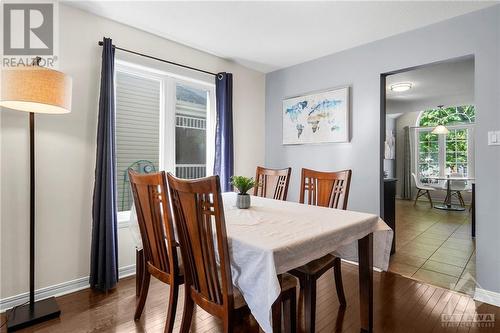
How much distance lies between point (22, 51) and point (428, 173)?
8.22 m

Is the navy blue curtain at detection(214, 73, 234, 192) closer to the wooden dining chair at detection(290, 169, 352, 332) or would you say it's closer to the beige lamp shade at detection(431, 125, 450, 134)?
the wooden dining chair at detection(290, 169, 352, 332)

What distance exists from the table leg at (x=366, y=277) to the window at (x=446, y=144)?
644cm

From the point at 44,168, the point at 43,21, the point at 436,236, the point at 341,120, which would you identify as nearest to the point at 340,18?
the point at 341,120

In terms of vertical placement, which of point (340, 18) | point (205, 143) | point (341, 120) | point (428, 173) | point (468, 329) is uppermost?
point (340, 18)

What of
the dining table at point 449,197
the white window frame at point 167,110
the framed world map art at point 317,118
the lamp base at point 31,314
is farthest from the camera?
the dining table at point 449,197

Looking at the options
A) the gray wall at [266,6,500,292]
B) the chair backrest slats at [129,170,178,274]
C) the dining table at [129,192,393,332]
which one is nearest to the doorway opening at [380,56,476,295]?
the gray wall at [266,6,500,292]

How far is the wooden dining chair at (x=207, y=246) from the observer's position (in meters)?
1.19

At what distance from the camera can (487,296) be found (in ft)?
7.18

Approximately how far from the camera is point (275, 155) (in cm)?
390

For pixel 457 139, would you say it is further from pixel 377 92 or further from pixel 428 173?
pixel 377 92

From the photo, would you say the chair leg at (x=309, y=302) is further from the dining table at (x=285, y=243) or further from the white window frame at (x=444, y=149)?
the white window frame at (x=444, y=149)

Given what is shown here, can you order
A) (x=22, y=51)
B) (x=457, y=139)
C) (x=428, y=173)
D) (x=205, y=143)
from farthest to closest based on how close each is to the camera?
(x=428, y=173), (x=457, y=139), (x=205, y=143), (x=22, y=51)
